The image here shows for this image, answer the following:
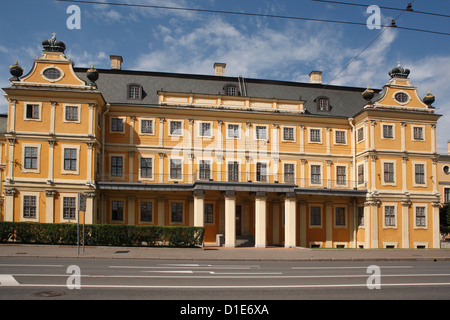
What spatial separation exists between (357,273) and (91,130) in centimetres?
2290

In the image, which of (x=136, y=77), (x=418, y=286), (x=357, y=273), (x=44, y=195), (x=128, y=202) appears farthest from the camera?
(x=136, y=77)

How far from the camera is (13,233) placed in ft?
86.1

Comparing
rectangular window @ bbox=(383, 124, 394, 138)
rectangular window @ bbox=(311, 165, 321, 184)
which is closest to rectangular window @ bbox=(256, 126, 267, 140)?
rectangular window @ bbox=(311, 165, 321, 184)

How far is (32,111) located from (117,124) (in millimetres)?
6631

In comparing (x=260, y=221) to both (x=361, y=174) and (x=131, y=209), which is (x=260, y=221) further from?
(x=361, y=174)

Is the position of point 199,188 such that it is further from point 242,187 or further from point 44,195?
point 44,195

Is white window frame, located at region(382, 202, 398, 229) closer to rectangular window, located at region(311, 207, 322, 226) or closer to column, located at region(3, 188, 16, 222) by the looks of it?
rectangular window, located at region(311, 207, 322, 226)

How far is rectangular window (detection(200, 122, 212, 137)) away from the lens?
36.9m

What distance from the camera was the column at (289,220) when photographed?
32594 mm

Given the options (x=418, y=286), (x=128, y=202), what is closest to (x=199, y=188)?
(x=128, y=202)

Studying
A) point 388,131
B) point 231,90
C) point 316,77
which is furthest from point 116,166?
point 388,131

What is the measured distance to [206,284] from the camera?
41.0ft

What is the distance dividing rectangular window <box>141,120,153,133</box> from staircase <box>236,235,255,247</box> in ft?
38.1

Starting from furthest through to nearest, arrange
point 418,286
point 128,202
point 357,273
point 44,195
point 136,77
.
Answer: point 136,77 < point 128,202 < point 44,195 < point 357,273 < point 418,286
